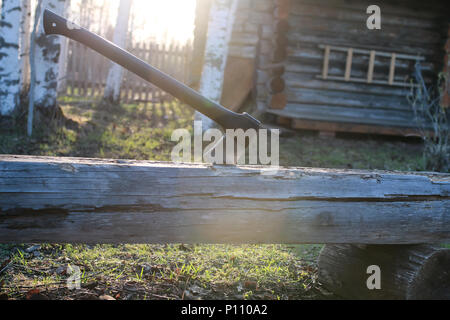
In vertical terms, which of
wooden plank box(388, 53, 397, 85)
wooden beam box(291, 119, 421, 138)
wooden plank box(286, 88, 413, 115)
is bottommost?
wooden beam box(291, 119, 421, 138)

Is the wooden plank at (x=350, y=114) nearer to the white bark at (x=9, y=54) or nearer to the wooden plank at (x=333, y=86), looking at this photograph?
the wooden plank at (x=333, y=86)

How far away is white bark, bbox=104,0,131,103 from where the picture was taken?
910cm

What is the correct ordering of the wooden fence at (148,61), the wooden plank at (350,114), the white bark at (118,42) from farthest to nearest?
the wooden fence at (148,61), the white bark at (118,42), the wooden plank at (350,114)

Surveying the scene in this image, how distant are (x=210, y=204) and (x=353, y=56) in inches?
273

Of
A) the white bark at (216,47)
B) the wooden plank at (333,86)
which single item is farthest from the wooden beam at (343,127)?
the white bark at (216,47)

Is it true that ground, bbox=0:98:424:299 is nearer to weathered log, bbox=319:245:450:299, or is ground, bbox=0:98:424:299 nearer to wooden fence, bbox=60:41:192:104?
weathered log, bbox=319:245:450:299

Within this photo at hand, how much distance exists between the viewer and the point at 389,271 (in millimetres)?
2193

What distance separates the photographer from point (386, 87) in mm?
8070

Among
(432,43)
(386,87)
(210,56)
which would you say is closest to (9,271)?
(210,56)

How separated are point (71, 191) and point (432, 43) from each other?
27.9 ft

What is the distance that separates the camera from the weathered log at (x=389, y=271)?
208 cm

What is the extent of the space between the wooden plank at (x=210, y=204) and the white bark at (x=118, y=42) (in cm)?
801

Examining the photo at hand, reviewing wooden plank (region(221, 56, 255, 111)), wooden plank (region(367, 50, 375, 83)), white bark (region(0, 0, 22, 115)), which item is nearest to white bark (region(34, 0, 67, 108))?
white bark (region(0, 0, 22, 115))

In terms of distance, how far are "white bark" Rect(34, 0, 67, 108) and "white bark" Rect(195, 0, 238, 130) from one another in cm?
227
